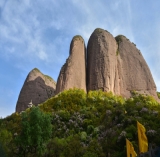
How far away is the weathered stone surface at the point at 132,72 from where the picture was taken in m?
32.8

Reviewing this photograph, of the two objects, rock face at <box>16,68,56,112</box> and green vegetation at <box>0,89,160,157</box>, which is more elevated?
rock face at <box>16,68,56,112</box>

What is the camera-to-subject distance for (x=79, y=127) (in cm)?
2469

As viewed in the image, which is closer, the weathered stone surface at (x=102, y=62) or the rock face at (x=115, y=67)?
the weathered stone surface at (x=102, y=62)

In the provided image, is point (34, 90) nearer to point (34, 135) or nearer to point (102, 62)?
point (102, 62)

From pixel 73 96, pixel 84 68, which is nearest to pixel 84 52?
pixel 84 68

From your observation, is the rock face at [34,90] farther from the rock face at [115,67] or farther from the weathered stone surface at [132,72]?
the weathered stone surface at [132,72]

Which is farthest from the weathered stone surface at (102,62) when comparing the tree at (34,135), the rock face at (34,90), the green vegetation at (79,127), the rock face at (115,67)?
the tree at (34,135)

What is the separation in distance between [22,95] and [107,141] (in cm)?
2080

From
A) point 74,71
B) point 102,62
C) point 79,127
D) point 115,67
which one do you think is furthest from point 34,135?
point 115,67

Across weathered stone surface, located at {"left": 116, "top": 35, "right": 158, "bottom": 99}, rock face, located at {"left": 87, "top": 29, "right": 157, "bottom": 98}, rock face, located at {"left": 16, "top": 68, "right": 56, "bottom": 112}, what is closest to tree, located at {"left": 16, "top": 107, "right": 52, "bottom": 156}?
rock face, located at {"left": 87, "top": 29, "right": 157, "bottom": 98}

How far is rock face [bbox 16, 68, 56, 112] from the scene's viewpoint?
36750 mm

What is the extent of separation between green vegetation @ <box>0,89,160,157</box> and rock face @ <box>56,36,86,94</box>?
206 centimetres

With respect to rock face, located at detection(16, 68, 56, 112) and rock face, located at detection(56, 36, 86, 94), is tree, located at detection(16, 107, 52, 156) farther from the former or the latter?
rock face, located at detection(16, 68, 56, 112)

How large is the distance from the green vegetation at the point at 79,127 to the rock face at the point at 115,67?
6.21 feet
